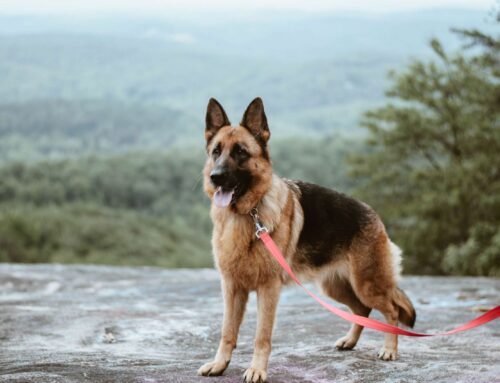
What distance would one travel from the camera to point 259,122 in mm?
5137

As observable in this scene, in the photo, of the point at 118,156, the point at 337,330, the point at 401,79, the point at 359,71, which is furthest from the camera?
the point at 359,71

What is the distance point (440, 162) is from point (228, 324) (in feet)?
71.4

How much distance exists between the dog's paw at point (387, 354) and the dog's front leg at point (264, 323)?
46.6 inches

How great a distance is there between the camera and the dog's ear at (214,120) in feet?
17.2

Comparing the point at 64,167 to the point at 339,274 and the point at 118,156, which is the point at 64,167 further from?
the point at 339,274

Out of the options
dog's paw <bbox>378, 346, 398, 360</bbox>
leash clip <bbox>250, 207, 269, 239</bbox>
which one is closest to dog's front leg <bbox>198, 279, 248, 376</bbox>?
leash clip <bbox>250, 207, 269, 239</bbox>

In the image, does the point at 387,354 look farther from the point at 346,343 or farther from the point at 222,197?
the point at 222,197

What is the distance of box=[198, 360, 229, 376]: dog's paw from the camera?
15.7 ft

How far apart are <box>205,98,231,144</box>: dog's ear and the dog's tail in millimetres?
2281

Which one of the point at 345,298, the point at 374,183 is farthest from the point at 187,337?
the point at 374,183

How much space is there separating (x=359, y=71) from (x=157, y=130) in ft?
268

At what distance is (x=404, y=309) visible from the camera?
19.4ft

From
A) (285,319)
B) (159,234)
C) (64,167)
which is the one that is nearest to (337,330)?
(285,319)

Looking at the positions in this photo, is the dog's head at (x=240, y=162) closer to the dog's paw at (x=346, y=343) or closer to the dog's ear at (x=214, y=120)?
the dog's ear at (x=214, y=120)
